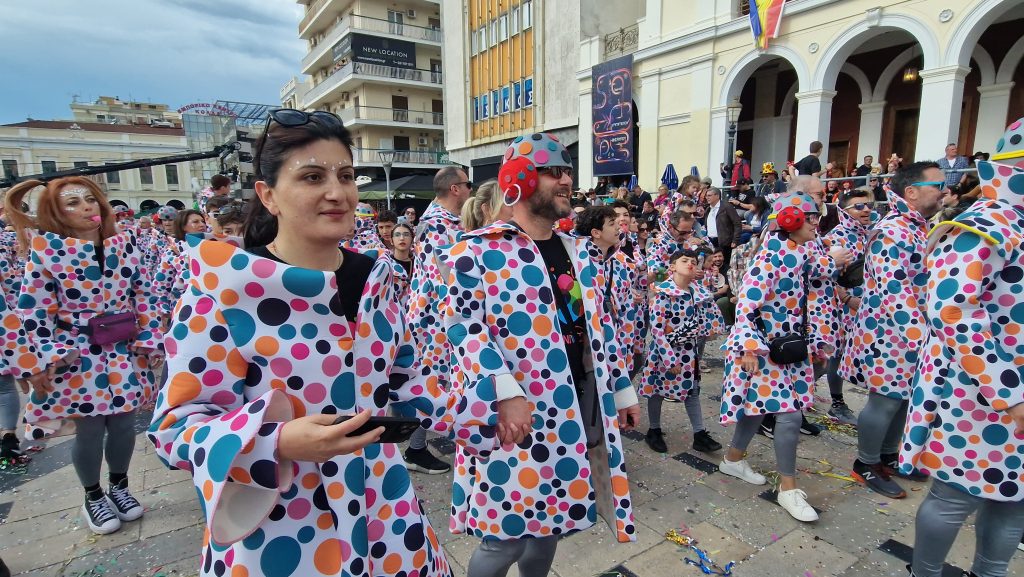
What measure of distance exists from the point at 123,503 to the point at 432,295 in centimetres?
249

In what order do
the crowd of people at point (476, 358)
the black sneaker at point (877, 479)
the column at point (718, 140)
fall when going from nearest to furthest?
the crowd of people at point (476, 358) → the black sneaker at point (877, 479) → the column at point (718, 140)

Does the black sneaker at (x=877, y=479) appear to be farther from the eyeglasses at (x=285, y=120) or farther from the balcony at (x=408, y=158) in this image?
the balcony at (x=408, y=158)

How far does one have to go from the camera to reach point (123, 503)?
356cm

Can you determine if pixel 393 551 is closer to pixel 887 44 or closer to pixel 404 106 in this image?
pixel 887 44

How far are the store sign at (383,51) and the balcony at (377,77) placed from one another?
1.34ft

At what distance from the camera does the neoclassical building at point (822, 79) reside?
11773mm

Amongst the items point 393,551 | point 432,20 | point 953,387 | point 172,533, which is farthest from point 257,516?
point 432,20

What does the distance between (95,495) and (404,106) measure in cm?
3895

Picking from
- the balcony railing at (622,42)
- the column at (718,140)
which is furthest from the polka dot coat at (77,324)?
the balcony railing at (622,42)

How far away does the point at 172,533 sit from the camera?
3.40m

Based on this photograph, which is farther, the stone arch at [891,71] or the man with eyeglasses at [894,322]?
the stone arch at [891,71]

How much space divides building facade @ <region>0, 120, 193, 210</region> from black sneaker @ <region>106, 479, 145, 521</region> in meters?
54.7

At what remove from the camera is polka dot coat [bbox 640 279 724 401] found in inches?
173

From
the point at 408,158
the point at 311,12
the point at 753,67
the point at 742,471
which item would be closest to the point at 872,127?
the point at 753,67
